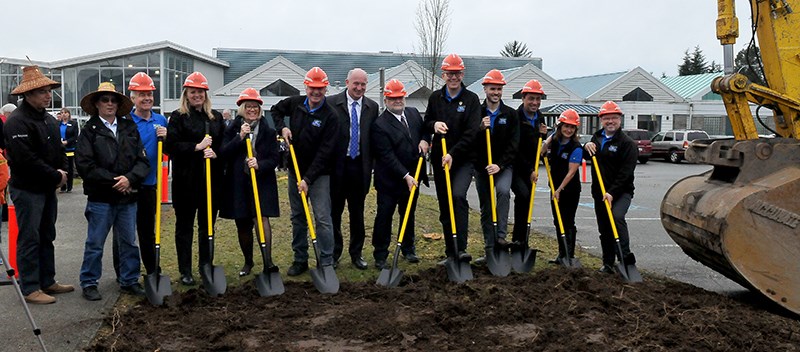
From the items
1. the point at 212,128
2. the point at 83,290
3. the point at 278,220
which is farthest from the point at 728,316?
Result: the point at 278,220

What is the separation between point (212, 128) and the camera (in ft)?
24.1

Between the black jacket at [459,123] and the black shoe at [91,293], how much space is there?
3.60m

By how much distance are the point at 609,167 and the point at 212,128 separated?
13.4ft

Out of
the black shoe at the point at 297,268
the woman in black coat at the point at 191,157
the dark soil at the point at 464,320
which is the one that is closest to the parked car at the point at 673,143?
the dark soil at the point at 464,320

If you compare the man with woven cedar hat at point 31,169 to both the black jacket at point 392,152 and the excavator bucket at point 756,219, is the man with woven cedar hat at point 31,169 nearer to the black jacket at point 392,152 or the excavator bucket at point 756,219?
the black jacket at point 392,152

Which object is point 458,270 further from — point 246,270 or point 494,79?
point 246,270

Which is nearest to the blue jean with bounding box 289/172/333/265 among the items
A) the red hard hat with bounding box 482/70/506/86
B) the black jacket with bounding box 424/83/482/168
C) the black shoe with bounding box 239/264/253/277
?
the black shoe with bounding box 239/264/253/277

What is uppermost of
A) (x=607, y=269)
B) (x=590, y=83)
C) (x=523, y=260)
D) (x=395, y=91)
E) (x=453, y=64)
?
(x=590, y=83)

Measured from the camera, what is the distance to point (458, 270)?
739cm

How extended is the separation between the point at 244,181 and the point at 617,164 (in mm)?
3825

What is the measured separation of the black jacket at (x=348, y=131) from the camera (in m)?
7.89

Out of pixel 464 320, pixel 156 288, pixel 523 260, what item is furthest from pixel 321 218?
pixel 464 320

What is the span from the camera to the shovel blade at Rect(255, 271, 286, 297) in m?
6.73

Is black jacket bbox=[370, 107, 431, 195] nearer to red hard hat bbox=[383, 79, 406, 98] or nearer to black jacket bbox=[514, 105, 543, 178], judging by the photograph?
red hard hat bbox=[383, 79, 406, 98]
